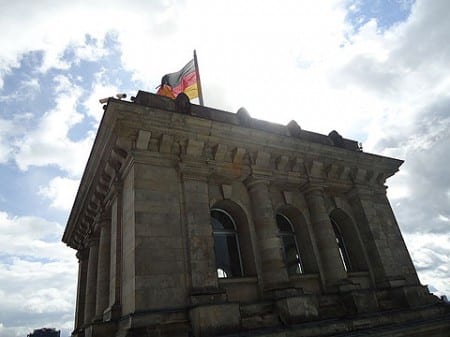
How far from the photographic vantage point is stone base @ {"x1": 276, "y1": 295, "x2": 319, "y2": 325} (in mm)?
10016

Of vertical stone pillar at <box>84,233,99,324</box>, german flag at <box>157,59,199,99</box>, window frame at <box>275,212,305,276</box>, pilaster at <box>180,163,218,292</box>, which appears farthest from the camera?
german flag at <box>157,59,199,99</box>

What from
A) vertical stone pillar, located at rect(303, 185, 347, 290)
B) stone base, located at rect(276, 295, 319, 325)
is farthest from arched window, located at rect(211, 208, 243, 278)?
vertical stone pillar, located at rect(303, 185, 347, 290)

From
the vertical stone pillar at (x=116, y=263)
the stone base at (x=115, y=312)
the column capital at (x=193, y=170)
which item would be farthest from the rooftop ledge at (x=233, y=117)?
the stone base at (x=115, y=312)

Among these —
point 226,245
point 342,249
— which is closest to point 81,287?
point 226,245

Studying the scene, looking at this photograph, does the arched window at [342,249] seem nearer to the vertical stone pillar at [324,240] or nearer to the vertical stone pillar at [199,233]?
the vertical stone pillar at [324,240]

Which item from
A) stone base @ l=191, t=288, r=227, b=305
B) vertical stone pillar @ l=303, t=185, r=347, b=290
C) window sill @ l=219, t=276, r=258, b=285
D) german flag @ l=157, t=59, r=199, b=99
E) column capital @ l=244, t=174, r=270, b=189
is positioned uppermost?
german flag @ l=157, t=59, r=199, b=99

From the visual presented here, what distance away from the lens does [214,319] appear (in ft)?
28.9

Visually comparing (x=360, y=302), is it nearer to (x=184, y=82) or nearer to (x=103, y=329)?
(x=103, y=329)

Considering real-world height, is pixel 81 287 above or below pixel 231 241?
above

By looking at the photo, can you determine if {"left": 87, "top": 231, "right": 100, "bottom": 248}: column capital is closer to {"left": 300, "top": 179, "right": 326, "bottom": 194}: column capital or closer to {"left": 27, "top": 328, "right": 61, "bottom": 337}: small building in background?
{"left": 300, "top": 179, "right": 326, "bottom": 194}: column capital

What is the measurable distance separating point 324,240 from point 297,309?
413 cm

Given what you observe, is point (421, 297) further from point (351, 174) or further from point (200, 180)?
point (200, 180)

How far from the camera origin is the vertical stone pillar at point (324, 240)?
12883 millimetres

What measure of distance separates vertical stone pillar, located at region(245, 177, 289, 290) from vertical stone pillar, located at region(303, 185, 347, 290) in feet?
8.40
